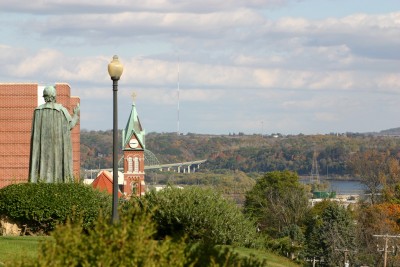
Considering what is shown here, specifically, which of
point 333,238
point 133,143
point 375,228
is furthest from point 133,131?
point 333,238

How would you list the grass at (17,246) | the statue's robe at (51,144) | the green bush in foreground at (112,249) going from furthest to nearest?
the statue's robe at (51,144)
the grass at (17,246)
the green bush in foreground at (112,249)

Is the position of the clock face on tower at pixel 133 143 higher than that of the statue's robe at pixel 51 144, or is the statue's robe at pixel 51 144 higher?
the clock face on tower at pixel 133 143

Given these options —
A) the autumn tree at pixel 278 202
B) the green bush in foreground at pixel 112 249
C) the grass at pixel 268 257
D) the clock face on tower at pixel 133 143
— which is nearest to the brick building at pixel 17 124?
the autumn tree at pixel 278 202

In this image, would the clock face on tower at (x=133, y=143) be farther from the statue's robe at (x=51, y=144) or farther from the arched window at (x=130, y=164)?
the statue's robe at (x=51, y=144)

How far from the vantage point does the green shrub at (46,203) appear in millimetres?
22125

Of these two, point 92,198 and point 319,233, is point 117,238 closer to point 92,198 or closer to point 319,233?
point 92,198

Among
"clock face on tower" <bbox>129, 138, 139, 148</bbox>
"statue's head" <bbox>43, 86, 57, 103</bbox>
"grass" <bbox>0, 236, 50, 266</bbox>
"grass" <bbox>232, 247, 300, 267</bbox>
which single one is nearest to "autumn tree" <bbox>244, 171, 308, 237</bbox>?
"clock face on tower" <bbox>129, 138, 139, 148</bbox>

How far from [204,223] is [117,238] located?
12.7 metres

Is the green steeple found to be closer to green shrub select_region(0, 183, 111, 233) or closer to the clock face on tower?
the clock face on tower

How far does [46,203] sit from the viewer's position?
22.1m

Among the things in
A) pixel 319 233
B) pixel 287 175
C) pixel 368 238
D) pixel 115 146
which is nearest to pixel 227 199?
pixel 115 146

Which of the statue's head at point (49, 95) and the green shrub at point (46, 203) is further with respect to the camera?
the statue's head at point (49, 95)

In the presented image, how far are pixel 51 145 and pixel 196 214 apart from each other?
356 cm

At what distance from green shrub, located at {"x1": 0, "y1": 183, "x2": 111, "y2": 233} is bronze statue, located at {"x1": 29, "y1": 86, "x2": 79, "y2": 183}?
868 mm
